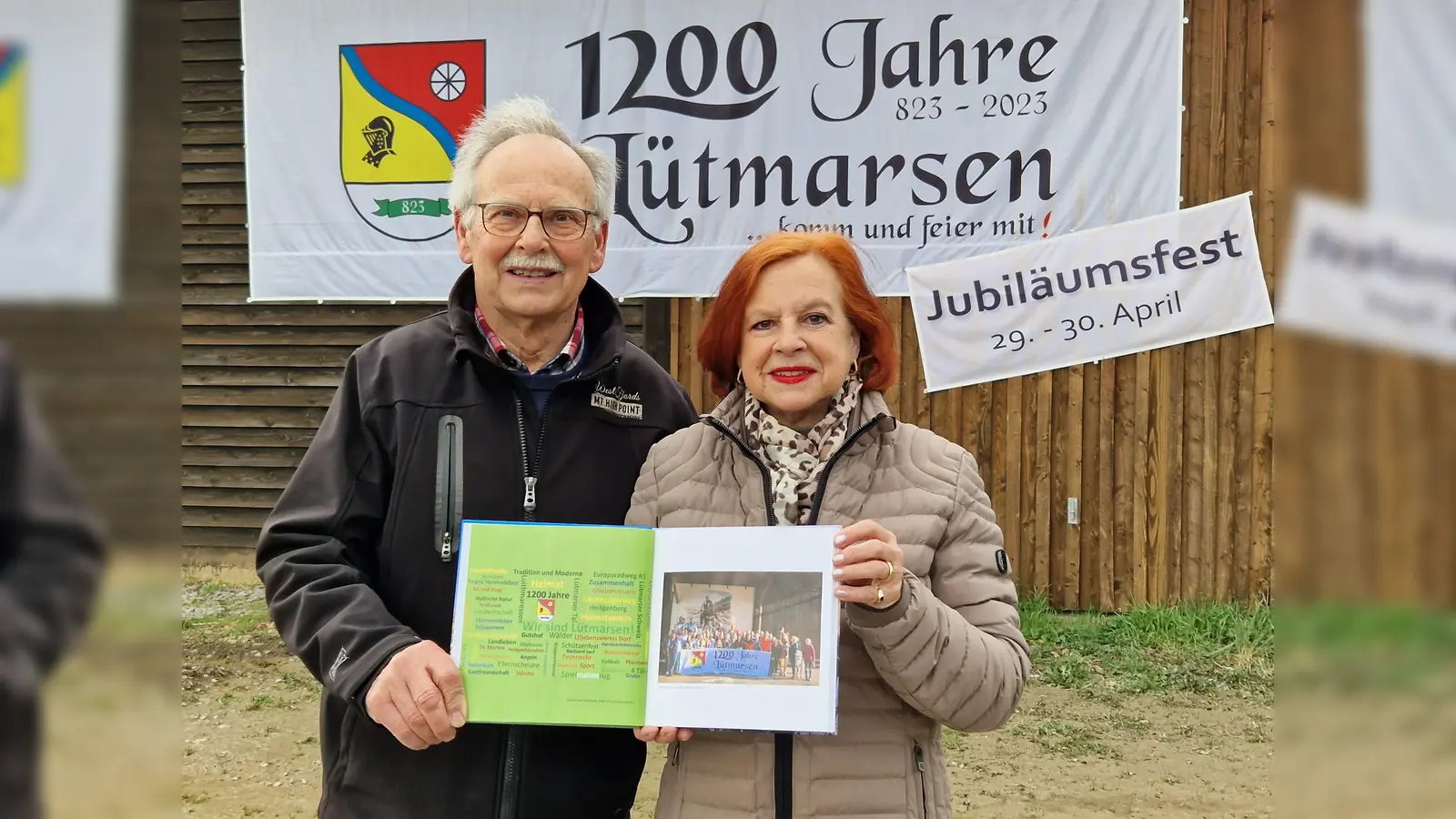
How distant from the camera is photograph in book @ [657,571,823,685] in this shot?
1615 mm

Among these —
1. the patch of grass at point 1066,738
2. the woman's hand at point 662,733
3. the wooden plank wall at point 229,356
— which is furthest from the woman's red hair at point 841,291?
the wooden plank wall at point 229,356

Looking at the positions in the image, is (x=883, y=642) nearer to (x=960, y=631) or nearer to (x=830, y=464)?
(x=960, y=631)

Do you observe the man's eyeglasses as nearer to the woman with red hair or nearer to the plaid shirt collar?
the plaid shirt collar

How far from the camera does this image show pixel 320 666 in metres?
1.75

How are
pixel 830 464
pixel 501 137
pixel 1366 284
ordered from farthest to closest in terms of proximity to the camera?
pixel 501 137 < pixel 830 464 < pixel 1366 284

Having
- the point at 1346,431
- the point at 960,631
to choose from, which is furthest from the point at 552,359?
the point at 1346,431

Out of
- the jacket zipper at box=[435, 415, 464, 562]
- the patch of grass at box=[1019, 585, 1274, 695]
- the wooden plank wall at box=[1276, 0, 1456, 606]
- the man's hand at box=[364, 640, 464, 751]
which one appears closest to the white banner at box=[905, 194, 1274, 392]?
the patch of grass at box=[1019, 585, 1274, 695]

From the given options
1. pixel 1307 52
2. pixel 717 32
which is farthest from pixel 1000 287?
pixel 1307 52

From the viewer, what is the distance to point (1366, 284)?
24.1 inches

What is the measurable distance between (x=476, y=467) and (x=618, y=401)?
28 centimetres

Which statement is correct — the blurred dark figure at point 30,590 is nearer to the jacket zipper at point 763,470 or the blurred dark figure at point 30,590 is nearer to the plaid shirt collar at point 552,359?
the jacket zipper at point 763,470

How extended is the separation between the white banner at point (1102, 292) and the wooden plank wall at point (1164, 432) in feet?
0.46

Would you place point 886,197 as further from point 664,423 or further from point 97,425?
point 97,425

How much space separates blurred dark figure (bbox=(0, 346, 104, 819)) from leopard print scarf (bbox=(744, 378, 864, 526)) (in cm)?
137
